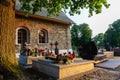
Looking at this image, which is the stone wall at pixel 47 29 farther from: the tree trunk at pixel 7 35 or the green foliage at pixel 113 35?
the green foliage at pixel 113 35

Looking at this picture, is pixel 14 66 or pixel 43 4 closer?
pixel 14 66

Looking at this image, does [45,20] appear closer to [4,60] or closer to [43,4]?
[43,4]

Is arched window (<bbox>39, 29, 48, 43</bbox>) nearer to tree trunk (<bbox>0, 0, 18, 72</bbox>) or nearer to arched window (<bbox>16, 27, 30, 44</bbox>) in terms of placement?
arched window (<bbox>16, 27, 30, 44</bbox>)

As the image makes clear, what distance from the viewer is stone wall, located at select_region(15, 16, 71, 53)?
13445 mm

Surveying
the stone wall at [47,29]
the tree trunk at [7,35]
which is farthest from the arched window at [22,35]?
the tree trunk at [7,35]

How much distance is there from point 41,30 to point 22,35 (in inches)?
86.5

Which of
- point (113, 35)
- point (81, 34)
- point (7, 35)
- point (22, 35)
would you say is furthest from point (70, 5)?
point (81, 34)

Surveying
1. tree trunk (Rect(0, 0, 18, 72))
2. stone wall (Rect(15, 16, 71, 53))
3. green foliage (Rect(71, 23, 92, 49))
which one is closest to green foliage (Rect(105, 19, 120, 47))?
green foliage (Rect(71, 23, 92, 49))

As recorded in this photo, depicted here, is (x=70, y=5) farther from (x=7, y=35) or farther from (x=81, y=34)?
(x=81, y=34)

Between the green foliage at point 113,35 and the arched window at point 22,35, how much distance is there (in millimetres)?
26727

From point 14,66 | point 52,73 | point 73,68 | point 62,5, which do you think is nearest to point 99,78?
point 73,68

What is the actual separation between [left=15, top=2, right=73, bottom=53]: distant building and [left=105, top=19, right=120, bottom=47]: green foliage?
865 inches

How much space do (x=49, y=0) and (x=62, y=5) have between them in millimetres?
937

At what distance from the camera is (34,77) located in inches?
227
